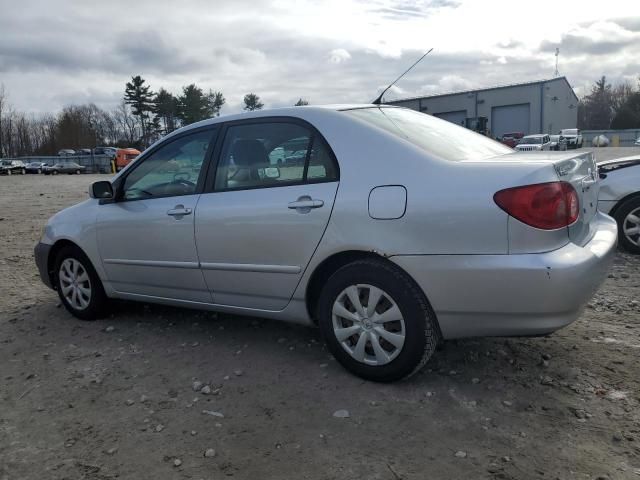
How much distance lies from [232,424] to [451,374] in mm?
1329

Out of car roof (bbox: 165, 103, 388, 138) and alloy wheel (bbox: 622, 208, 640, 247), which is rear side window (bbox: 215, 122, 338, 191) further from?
alloy wheel (bbox: 622, 208, 640, 247)

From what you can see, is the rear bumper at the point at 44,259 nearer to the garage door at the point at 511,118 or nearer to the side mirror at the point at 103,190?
the side mirror at the point at 103,190

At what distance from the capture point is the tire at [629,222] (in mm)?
6109

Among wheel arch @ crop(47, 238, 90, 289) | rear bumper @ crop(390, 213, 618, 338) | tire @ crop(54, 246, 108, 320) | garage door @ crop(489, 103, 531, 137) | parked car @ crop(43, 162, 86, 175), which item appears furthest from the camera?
garage door @ crop(489, 103, 531, 137)

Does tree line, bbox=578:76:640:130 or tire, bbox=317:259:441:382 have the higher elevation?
tree line, bbox=578:76:640:130

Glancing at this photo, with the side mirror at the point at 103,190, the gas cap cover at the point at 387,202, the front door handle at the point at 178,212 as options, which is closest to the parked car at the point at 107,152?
the side mirror at the point at 103,190

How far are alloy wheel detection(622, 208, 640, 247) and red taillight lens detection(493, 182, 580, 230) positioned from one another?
13.1ft

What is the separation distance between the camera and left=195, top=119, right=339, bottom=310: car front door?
3.36 m

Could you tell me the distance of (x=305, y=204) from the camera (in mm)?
3334

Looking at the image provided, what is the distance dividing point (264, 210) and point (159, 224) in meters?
1.03

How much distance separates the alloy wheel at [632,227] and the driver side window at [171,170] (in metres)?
4.73

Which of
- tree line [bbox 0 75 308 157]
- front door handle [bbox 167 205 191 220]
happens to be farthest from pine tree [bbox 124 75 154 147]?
front door handle [bbox 167 205 191 220]

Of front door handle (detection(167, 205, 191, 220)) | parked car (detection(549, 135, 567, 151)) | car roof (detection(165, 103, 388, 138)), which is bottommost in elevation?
front door handle (detection(167, 205, 191, 220))

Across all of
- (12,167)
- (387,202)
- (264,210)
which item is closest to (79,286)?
(264,210)
